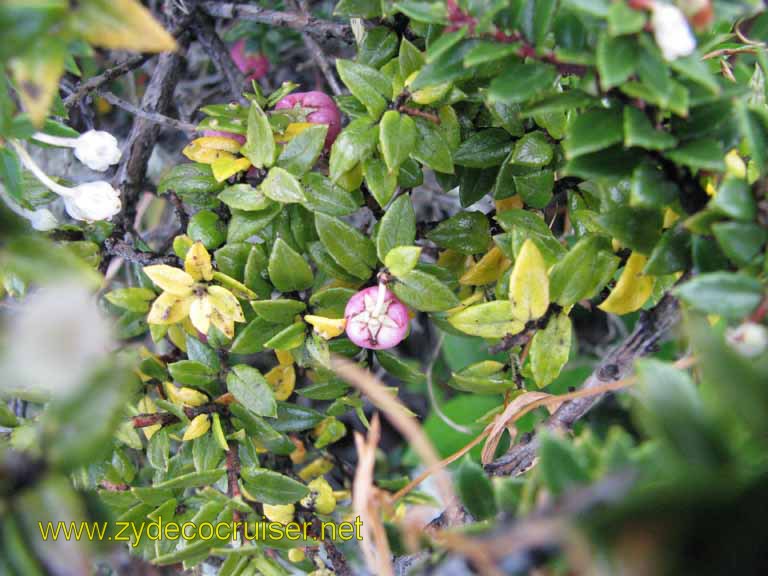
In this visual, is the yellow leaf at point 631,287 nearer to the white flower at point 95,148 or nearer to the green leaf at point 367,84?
the green leaf at point 367,84

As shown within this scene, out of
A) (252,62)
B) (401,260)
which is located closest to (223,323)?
(401,260)

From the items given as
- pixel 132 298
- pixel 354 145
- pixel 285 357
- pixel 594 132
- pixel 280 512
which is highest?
pixel 594 132

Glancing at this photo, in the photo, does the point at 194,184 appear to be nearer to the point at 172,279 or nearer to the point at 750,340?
the point at 172,279

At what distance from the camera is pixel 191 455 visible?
34.5 inches

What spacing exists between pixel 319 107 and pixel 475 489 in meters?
0.57

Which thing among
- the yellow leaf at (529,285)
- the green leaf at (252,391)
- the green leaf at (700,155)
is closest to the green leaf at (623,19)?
the green leaf at (700,155)

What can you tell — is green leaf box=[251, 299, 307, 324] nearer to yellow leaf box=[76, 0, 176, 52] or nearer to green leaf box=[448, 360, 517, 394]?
green leaf box=[448, 360, 517, 394]

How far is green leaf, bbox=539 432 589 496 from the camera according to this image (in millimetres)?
438

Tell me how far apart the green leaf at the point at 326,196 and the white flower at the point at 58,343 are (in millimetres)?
415

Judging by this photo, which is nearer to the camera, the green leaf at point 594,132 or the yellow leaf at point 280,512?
the green leaf at point 594,132

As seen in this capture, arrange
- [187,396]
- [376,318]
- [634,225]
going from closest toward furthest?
1. [634,225]
2. [376,318]
3. [187,396]

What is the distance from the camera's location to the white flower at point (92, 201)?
0.81m

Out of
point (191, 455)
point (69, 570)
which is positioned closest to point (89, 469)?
point (191, 455)

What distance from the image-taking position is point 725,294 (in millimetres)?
505
